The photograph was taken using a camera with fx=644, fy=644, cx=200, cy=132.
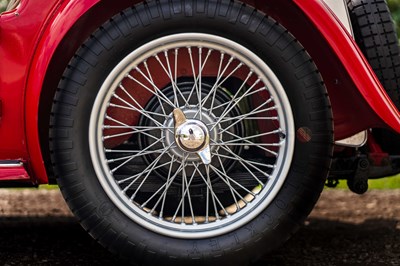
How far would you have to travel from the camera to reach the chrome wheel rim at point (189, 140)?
2.46 m

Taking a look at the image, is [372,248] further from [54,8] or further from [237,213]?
[54,8]

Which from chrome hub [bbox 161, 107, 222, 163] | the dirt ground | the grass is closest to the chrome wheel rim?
chrome hub [bbox 161, 107, 222, 163]

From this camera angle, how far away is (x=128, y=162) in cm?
263

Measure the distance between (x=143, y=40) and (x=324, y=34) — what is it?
0.69m

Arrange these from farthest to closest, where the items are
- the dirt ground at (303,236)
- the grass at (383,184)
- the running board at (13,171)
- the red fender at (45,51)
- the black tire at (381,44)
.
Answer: the grass at (383,184), the dirt ground at (303,236), the black tire at (381,44), the running board at (13,171), the red fender at (45,51)

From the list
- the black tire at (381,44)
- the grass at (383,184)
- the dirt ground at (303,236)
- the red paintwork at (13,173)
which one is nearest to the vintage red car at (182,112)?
the red paintwork at (13,173)

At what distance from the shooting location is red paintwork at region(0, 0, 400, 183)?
243 centimetres

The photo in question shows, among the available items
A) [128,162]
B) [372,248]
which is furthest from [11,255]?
[372,248]

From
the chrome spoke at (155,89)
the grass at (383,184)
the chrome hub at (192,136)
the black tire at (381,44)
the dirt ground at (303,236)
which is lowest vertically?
the grass at (383,184)

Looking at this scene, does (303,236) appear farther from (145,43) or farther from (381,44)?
(145,43)

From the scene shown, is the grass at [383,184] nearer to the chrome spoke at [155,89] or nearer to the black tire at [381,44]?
the black tire at [381,44]

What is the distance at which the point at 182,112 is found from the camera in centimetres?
250

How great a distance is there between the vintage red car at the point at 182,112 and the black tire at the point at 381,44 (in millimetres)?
245

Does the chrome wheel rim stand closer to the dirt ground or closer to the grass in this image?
the dirt ground
